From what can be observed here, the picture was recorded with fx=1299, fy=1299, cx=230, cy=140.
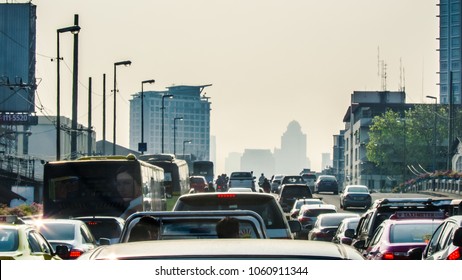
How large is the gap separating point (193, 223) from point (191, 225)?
0.13 metres

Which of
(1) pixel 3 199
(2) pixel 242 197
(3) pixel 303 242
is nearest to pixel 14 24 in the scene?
(1) pixel 3 199

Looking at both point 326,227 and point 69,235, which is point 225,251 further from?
point 326,227

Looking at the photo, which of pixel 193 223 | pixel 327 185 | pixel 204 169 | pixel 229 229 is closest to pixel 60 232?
pixel 193 223

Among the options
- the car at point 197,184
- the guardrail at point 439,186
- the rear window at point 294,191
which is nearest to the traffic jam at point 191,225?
the rear window at point 294,191

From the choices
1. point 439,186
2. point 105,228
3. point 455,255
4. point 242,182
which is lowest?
point 439,186

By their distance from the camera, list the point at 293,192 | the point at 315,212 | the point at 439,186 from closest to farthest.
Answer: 1. the point at 315,212
2. the point at 293,192
3. the point at 439,186

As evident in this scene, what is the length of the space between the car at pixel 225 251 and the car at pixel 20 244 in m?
10.3

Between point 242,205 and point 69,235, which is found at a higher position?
point 242,205

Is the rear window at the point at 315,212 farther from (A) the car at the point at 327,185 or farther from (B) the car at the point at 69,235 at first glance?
(A) the car at the point at 327,185

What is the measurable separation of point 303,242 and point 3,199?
6419 cm

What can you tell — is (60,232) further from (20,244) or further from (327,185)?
(327,185)

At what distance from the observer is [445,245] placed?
1387 cm

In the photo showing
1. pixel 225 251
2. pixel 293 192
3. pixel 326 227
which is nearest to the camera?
pixel 225 251

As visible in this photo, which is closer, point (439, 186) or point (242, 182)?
point (242, 182)
